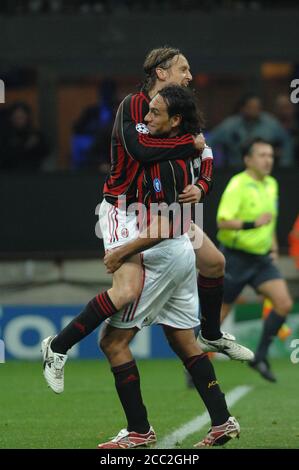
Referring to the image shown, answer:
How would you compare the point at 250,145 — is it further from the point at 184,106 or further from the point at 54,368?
the point at 54,368

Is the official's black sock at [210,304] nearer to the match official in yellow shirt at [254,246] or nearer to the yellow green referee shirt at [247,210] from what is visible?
the match official in yellow shirt at [254,246]

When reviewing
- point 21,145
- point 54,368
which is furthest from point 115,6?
point 54,368

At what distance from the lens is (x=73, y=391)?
1218 centimetres

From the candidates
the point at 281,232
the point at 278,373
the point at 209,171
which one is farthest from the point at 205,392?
the point at 281,232

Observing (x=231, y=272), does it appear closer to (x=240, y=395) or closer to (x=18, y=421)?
(x=240, y=395)

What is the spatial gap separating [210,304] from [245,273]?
464 centimetres

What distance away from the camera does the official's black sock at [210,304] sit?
8.27m

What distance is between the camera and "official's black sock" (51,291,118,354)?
7797mm

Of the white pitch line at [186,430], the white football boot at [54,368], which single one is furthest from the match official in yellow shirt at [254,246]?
the white football boot at [54,368]

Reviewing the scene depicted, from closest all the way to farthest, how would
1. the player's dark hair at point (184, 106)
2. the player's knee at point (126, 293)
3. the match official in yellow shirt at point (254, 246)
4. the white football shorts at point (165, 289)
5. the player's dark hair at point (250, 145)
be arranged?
the player's dark hair at point (184, 106) < the player's knee at point (126, 293) < the white football shorts at point (165, 289) < the match official in yellow shirt at point (254, 246) < the player's dark hair at point (250, 145)

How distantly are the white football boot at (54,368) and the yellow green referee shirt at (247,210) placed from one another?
A: 5173 mm

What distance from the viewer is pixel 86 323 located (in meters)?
7.86

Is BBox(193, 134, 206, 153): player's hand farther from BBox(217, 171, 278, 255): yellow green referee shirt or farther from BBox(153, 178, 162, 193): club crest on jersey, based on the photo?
BBox(217, 171, 278, 255): yellow green referee shirt

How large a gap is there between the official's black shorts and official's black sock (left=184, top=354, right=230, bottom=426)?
4.75 metres
